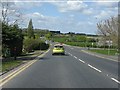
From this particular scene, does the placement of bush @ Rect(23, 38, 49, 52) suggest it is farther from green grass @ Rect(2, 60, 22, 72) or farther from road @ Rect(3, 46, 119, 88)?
road @ Rect(3, 46, 119, 88)

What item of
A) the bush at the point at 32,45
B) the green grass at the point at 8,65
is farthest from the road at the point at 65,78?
the bush at the point at 32,45

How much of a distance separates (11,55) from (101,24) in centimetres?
6710

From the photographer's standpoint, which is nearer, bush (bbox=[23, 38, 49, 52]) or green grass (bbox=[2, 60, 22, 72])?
green grass (bbox=[2, 60, 22, 72])

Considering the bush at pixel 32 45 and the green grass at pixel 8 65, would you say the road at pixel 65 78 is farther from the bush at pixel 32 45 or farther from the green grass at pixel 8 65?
the bush at pixel 32 45

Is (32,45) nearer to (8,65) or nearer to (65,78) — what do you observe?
(8,65)

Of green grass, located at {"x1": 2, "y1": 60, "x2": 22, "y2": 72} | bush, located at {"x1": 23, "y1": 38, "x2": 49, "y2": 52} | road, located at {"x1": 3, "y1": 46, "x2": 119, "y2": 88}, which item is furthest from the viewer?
bush, located at {"x1": 23, "y1": 38, "x2": 49, "y2": 52}

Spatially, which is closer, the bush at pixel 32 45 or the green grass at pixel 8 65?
the green grass at pixel 8 65

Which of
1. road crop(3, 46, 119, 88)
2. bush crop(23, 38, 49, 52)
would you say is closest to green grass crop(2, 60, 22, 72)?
road crop(3, 46, 119, 88)

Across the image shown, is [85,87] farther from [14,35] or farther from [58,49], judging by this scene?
[58,49]

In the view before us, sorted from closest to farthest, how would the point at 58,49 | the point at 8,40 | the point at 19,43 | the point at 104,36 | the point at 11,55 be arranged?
1. the point at 8,40
2. the point at 11,55
3. the point at 19,43
4. the point at 58,49
5. the point at 104,36

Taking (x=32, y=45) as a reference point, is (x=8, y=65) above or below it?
above

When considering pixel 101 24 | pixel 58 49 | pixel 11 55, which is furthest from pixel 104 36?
pixel 11 55

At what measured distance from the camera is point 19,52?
5044 centimetres

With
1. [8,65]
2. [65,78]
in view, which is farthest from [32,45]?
[65,78]
